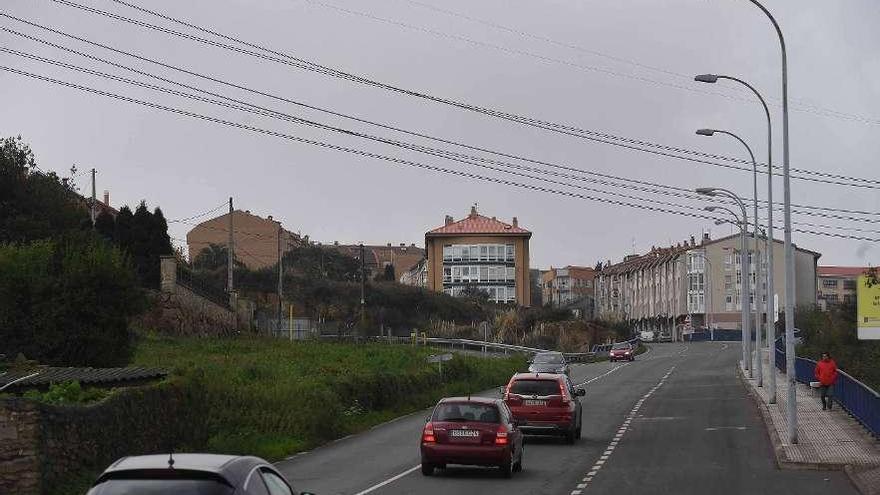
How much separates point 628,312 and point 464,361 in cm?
13204

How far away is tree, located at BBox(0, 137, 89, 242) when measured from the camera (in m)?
58.2

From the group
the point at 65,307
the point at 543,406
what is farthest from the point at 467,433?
the point at 65,307

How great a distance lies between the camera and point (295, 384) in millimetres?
36219

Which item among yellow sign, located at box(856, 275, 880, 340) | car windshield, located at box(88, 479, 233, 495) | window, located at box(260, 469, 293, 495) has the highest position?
yellow sign, located at box(856, 275, 880, 340)

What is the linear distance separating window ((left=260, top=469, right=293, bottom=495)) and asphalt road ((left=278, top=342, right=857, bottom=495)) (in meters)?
10.2

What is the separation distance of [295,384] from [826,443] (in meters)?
14.3

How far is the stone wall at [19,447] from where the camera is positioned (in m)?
18.1

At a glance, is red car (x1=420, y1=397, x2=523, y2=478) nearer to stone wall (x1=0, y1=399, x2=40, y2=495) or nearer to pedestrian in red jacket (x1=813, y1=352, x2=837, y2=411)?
stone wall (x1=0, y1=399, x2=40, y2=495)

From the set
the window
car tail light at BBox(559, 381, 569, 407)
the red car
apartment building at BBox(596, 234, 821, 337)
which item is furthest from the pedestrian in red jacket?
apartment building at BBox(596, 234, 821, 337)

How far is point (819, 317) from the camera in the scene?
7288 cm

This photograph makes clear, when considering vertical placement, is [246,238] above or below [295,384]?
above

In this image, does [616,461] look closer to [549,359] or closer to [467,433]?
[467,433]

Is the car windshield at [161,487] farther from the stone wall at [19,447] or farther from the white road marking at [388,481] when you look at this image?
the white road marking at [388,481]

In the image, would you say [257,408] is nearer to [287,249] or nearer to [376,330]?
[376,330]
